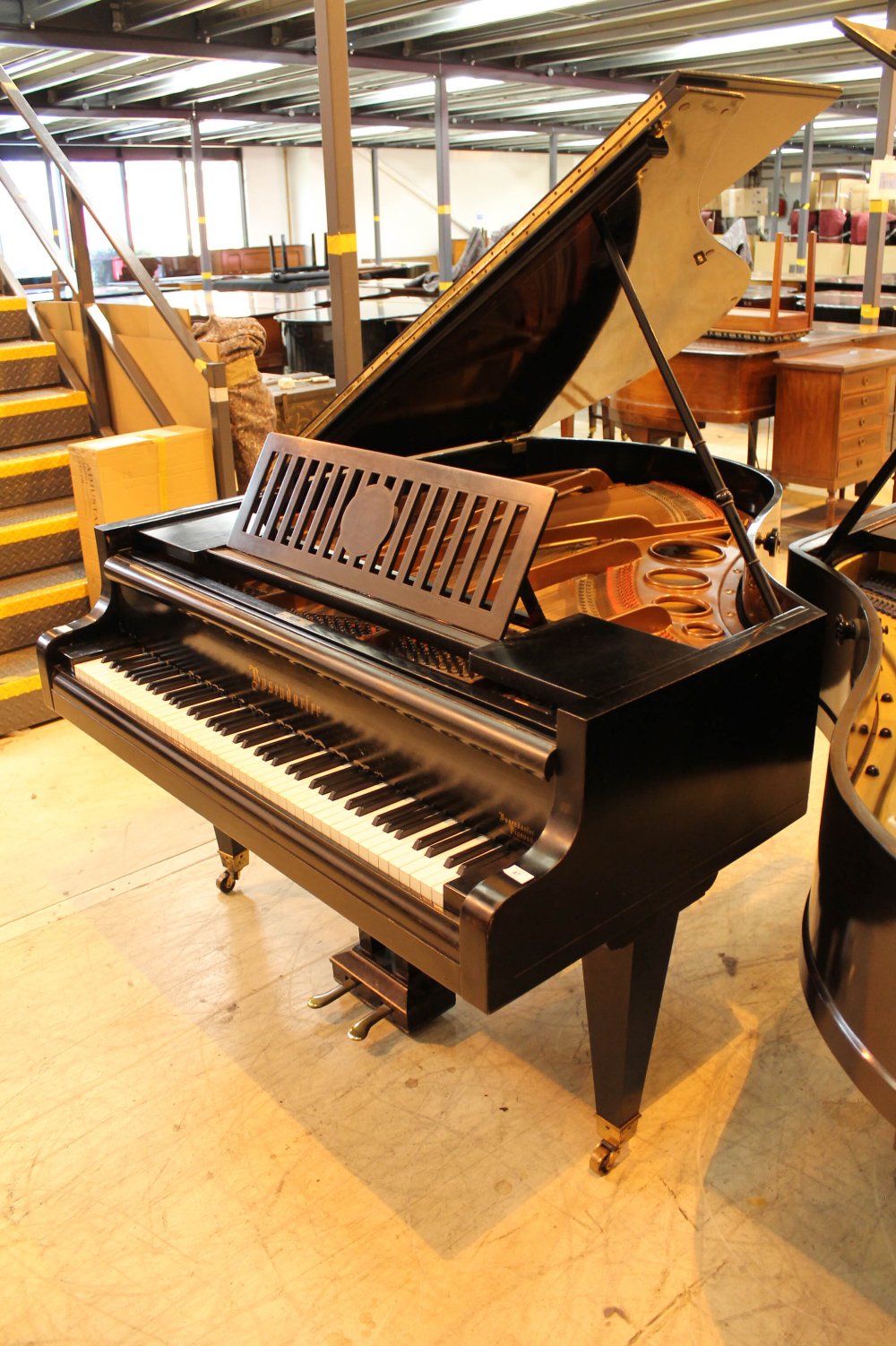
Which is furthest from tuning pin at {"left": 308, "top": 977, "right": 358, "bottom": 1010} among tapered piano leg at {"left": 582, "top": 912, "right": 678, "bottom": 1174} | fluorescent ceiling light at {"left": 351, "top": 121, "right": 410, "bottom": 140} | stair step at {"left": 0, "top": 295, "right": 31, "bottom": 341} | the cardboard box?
fluorescent ceiling light at {"left": 351, "top": 121, "right": 410, "bottom": 140}

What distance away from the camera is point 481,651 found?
5.67ft

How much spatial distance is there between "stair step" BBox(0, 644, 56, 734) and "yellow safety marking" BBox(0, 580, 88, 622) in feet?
0.74

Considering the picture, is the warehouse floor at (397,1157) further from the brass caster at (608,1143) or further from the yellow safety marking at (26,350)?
the yellow safety marking at (26,350)

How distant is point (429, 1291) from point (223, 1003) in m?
0.92

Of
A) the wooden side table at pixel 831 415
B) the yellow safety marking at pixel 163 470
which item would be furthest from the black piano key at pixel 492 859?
the wooden side table at pixel 831 415

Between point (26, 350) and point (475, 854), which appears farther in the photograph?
point (26, 350)

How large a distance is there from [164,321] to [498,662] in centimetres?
346

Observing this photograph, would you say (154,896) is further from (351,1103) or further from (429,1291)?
(429,1291)

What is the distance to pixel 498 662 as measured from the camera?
169 centimetres

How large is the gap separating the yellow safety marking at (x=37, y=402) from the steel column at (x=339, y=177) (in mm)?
1200

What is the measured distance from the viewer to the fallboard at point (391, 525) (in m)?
1.79

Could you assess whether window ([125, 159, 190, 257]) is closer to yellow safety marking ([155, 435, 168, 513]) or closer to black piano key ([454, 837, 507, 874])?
yellow safety marking ([155, 435, 168, 513])

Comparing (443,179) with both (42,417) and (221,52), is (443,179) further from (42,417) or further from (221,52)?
(42,417)

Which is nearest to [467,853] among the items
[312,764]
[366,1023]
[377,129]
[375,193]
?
[312,764]
